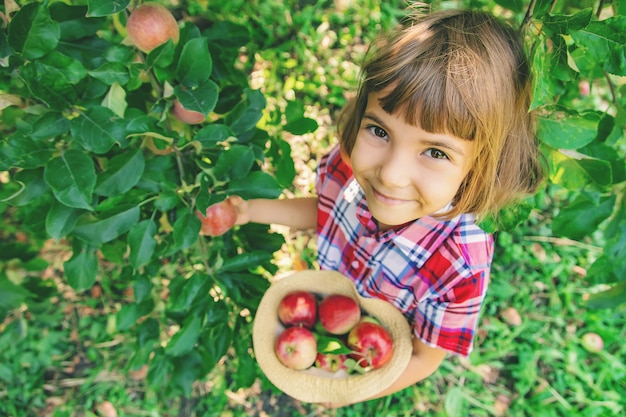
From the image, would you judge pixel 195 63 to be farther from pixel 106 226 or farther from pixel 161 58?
pixel 106 226

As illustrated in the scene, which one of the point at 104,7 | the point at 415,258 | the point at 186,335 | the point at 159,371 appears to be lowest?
the point at 159,371

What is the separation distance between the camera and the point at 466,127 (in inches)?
31.9

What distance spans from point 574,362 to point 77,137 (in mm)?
1821

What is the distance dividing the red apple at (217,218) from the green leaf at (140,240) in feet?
0.39

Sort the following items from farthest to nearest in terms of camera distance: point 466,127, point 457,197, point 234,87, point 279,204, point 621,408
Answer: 1. point 621,408
2. point 279,204
3. point 234,87
4. point 457,197
5. point 466,127

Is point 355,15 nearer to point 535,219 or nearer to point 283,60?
point 283,60

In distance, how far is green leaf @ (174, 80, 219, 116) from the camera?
32.6 inches

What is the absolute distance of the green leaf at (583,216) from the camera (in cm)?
100

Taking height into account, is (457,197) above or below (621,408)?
above

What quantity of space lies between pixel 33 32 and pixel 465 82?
652 millimetres

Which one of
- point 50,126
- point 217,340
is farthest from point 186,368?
point 50,126

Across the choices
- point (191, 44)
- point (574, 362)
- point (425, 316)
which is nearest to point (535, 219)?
point (574, 362)

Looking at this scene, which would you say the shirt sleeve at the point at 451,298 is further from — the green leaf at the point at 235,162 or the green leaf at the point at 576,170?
the green leaf at the point at 235,162

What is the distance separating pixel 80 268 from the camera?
107 cm
